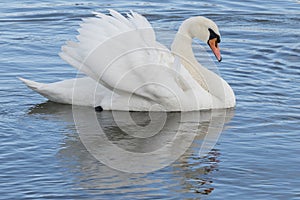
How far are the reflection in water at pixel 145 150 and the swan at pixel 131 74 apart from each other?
14 centimetres

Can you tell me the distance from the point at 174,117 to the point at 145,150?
1.22 meters

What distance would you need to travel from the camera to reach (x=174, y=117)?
9.76m

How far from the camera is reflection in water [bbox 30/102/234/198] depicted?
7.49 meters

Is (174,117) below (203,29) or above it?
below

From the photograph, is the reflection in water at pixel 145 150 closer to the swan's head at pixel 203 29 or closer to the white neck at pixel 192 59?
the white neck at pixel 192 59

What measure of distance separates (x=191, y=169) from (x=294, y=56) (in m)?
4.91

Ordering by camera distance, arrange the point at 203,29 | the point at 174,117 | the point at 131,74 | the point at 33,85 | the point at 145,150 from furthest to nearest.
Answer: the point at 203,29, the point at 33,85, the point at 174,117, the point at 131,74, the point at 145,150

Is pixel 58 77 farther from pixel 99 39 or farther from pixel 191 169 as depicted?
pixel 191 169

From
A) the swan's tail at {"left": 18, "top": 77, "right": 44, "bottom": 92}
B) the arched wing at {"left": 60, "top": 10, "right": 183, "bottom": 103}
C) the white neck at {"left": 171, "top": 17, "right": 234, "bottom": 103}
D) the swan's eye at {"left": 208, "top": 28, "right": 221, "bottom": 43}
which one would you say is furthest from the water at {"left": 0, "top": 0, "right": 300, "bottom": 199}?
the swan's eye at {"left": 208, "top": 28, "right": 221, "bottom": 43}

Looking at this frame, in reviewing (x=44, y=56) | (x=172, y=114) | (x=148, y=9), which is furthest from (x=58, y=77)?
(x=148, y=9)

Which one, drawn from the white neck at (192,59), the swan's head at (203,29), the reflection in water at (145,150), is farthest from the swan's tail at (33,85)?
the swan's head at (203,29)

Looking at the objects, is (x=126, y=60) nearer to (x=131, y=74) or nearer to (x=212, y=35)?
(x=131, y=74)

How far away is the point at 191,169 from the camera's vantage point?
7.98 m

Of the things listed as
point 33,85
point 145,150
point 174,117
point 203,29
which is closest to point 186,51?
point 203,29
